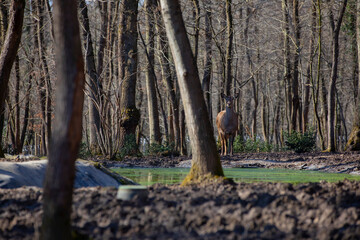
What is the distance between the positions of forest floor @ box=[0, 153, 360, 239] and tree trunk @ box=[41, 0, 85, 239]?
416mm

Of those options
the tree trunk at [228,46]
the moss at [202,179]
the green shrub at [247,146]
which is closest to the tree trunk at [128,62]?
the tree trunk at [228,46]

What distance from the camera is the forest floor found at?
405 cm

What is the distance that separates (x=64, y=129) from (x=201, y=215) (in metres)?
1.44

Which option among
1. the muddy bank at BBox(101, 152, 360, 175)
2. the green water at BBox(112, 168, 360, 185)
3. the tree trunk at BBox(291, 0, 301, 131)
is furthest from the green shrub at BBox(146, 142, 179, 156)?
the tree trunk at BBox(291, 0, 301, 131)

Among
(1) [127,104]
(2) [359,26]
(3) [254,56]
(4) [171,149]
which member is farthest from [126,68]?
(3) [254,56]

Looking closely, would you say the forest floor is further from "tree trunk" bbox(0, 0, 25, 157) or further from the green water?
"tree trunk" bbox(0, 0, 25, 157)

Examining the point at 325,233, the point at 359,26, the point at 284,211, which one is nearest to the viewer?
the point at 325,233

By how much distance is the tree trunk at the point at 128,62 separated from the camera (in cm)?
1961

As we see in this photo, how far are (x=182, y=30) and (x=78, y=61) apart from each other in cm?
392

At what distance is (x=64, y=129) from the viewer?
153 inches

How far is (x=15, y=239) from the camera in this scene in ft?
13.4

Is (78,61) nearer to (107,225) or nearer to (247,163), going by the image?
(107,225)

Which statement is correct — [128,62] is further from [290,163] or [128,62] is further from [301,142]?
[301,142]

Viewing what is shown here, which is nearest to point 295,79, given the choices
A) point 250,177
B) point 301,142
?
point 301,142
